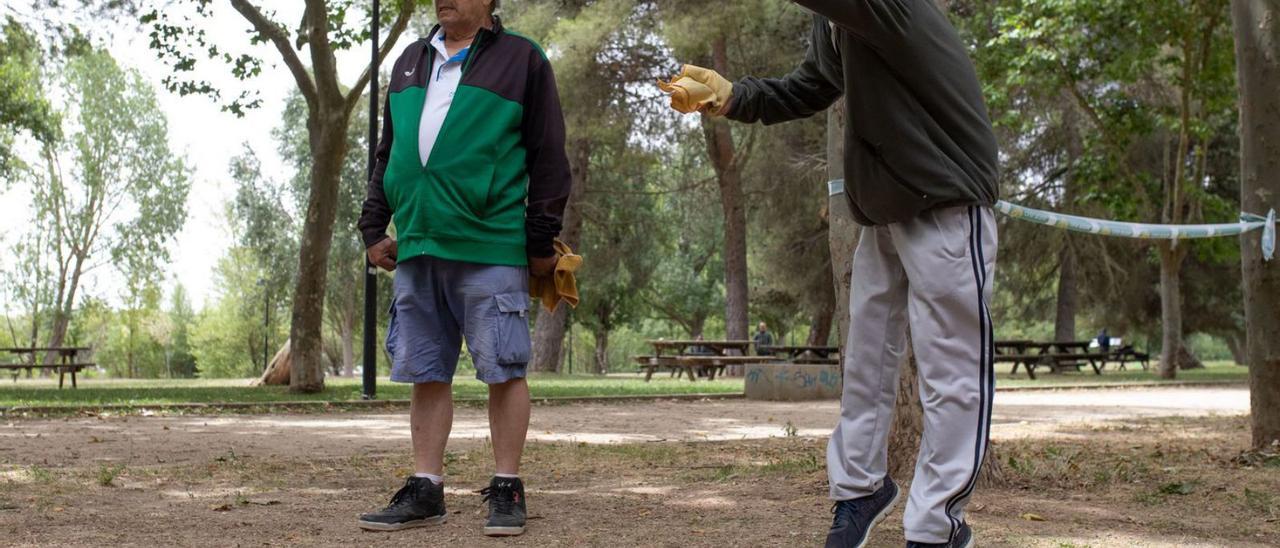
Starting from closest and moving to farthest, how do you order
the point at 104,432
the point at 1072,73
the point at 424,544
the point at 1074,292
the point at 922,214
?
the point at 922,214 → the point at 424,544 → the point at 104,432 → the point at 1072,73 → the point at 1074,292

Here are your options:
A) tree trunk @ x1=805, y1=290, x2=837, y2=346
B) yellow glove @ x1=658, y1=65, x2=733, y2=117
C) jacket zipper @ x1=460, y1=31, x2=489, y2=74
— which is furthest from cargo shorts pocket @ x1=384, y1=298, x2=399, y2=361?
tree trunk @ x1=805, y1=290, x2=837, y2=346

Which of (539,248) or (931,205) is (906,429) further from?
(931,205)

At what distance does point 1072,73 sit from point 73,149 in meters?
36.8

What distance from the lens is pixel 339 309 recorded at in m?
45.4

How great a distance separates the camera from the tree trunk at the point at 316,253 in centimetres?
1488

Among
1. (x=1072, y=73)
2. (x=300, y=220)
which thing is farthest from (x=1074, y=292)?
(x=300, y=220)

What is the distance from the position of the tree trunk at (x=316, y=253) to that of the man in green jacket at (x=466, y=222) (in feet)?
36.5

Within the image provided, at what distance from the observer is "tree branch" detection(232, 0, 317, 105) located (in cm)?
1492

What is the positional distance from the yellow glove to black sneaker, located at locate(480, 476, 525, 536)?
55.6 inches

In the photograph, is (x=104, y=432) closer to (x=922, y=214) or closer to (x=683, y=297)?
(x=922, y=214)

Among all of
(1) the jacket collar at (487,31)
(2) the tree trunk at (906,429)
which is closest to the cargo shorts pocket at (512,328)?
(1) the jacket collar at (487,31)

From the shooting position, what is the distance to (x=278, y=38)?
587 inches

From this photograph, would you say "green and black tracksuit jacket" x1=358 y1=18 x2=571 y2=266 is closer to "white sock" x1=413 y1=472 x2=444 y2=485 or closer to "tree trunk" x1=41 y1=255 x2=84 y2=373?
"white sock" x1=413 y1=472 x2=444 y2=485

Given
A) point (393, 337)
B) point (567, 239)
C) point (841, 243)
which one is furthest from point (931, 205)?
point (567, 239)
